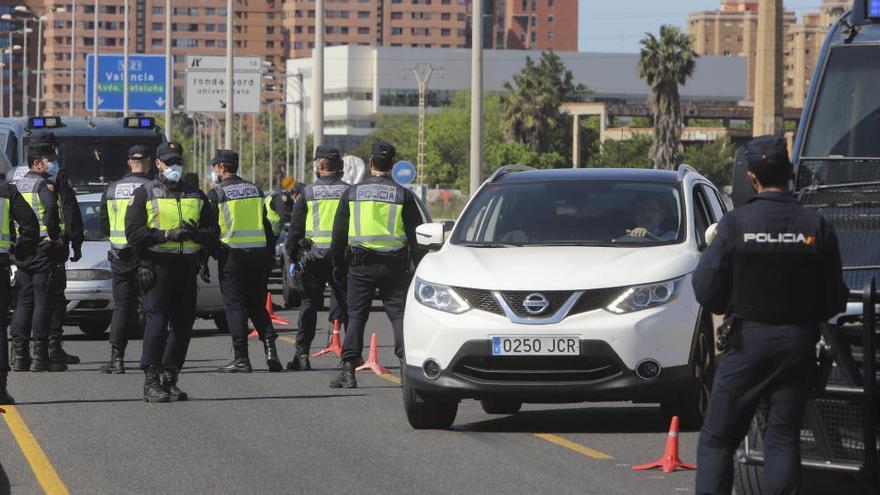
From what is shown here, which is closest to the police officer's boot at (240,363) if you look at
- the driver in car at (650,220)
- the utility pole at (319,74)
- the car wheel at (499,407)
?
the car wheel at (499,407)

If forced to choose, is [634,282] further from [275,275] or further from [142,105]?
[142,105]

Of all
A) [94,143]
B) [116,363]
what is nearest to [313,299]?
[116,363]

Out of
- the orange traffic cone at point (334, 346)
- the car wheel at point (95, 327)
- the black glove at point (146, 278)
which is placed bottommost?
the car wheel at point (95, 327)

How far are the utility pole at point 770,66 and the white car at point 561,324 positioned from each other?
49.8 metres

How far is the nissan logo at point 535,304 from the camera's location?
10.6 metres

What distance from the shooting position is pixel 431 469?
9.80m

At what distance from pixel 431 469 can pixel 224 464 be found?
3.77 feet

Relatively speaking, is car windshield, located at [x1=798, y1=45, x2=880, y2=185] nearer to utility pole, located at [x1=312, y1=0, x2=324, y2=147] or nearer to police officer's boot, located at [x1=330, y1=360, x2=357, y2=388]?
police officer's boot, located at [x1=330, y1=360, x2=357, y2=388]

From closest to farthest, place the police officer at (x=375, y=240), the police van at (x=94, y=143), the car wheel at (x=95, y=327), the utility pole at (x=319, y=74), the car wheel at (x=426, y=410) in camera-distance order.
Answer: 1. the car wheel at (x=426, y=410)
2. the police officer at (x=375, y=240)
3. the car wheel at (x=95, y=327)
4. the police van at (x=94, y=143)
5. the utility pole at (x=319, y=74)

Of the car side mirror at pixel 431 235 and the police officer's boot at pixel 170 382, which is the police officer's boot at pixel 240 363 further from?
the car side mirror at pixel 431 235

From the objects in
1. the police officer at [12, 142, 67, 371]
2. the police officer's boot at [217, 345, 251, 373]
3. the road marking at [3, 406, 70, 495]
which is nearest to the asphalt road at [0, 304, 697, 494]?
the road marking at [3, 406, 70, 495]

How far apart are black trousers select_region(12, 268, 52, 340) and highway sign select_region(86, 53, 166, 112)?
50478mm

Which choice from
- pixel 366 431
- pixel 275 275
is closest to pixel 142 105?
pixel 275 275

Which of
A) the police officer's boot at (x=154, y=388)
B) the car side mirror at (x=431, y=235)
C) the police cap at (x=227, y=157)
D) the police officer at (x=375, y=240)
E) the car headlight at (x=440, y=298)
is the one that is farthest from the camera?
the police cap at (x=227, y=157)
